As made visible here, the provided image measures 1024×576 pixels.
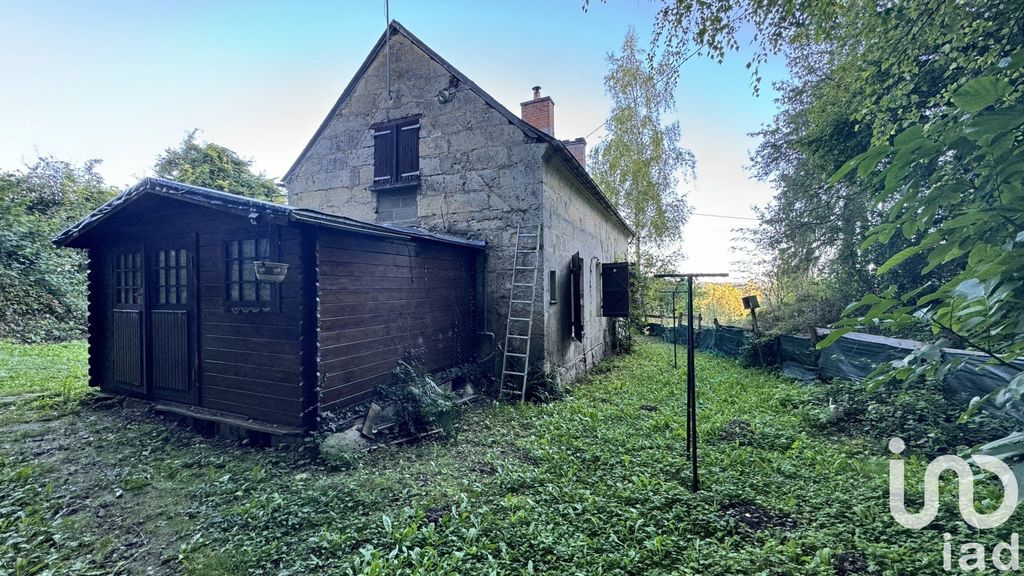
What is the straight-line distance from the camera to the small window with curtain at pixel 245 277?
4805 millimetres

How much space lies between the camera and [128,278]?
234 inches

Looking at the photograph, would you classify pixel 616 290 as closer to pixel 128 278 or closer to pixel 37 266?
pixel 128 278

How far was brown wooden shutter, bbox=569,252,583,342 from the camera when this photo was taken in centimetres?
855

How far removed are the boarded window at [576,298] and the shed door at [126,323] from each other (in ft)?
24.0

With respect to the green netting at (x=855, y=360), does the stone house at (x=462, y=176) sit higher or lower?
higher

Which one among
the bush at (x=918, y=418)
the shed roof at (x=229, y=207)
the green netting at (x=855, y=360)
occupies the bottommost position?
the bush at (x=918, y=418)

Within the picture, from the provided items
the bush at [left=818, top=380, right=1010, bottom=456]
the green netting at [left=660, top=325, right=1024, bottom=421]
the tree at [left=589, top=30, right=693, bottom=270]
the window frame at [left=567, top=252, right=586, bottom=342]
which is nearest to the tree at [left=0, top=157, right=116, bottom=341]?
the window frame at [left=567, top=252, right=586, bottom=342]

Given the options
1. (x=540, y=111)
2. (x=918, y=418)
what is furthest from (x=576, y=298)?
(x=918, y=418)

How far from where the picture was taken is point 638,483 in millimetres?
3820

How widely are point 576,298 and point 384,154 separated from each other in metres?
5.24

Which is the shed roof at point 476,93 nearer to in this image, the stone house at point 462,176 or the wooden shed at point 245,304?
the stone house at point 462,176

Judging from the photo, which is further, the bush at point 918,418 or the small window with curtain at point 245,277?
the small window with curtain at point 245,277

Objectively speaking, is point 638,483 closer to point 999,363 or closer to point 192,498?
point 999,363

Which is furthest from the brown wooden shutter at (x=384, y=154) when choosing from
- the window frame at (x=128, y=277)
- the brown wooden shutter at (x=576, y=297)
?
the brown wooden shutter at (x=576, y=297)
